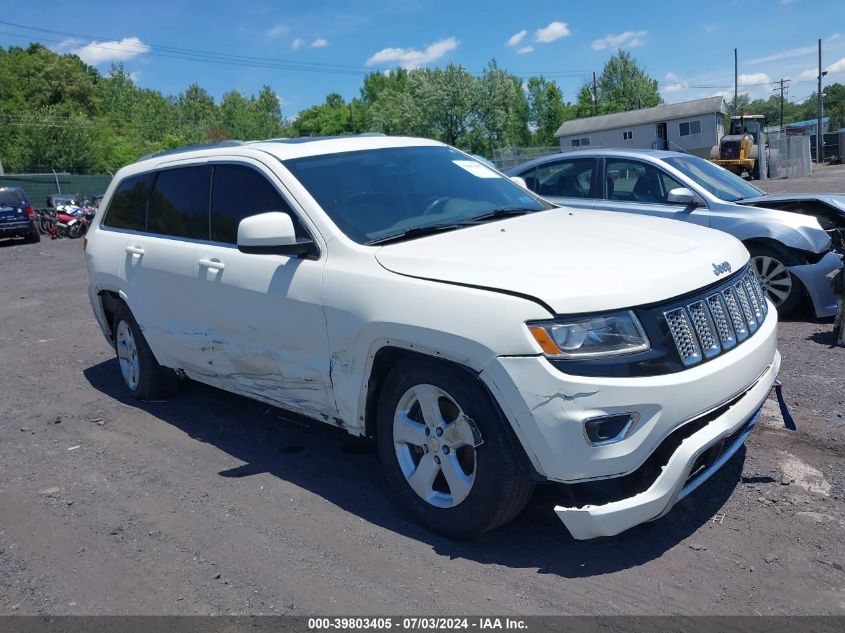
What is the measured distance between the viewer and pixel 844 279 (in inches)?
240

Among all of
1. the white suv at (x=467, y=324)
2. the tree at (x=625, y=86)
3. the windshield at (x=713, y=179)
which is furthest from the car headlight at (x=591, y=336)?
Answer: the tree at (x=625, y=86)

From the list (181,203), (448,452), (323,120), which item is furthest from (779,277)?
(323,120)

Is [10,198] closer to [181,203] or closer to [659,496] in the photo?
[181,203]

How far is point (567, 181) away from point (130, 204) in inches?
187

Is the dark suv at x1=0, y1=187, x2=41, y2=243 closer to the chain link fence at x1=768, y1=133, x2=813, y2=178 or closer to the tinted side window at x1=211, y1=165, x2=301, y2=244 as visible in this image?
the tinted side window at x1=211, y1=165, x2=301, y2=244

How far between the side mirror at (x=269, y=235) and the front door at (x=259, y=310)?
15cm

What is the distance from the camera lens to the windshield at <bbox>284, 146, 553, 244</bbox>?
405cm

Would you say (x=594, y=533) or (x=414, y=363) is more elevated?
(x=414, y=363)

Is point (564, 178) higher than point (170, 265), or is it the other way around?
point (564, 178)

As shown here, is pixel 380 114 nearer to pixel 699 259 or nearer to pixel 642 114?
pixel 642 114

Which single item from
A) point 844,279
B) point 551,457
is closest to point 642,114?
point 844,279

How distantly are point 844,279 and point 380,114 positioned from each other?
70472mm

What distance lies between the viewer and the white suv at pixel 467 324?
3004 mm

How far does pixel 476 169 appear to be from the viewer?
4.97 metres
